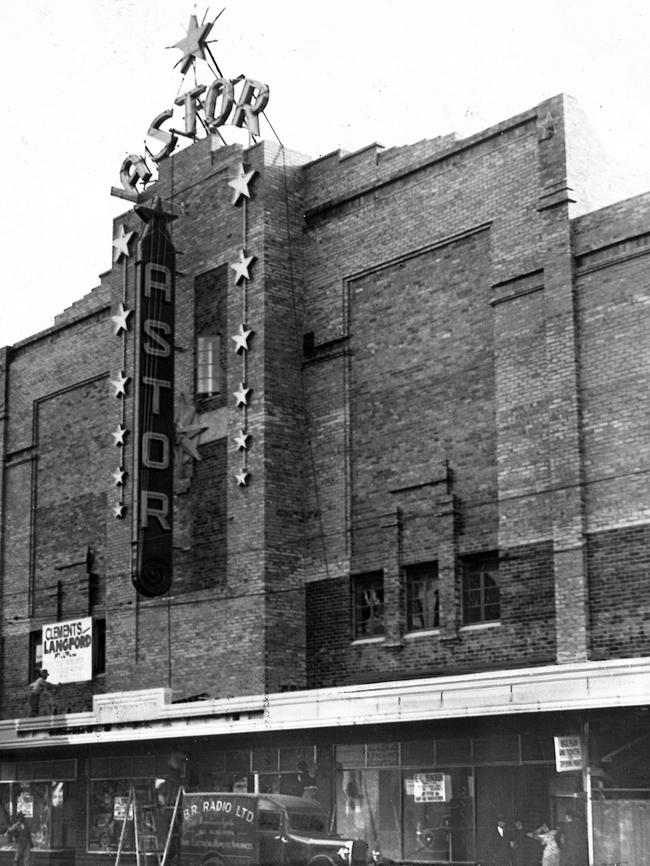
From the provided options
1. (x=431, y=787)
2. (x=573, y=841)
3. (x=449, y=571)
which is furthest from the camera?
(x=449, y=571)

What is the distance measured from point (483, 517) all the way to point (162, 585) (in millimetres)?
7516

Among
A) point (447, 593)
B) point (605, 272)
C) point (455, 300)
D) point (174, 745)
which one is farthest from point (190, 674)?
point (605, 272)

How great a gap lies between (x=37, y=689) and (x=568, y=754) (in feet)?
49.9

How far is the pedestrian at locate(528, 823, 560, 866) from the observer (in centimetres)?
2336

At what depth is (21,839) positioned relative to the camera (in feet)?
109

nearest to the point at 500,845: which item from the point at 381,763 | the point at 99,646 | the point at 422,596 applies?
the point at 381,763

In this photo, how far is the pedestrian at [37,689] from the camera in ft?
113

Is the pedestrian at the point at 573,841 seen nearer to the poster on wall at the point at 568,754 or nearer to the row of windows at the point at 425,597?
the poster on wall at the point at 568,754

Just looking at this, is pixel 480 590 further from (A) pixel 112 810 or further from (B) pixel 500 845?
(A) pixel 112 810

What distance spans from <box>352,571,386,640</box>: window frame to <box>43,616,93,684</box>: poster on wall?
7977 millimetres

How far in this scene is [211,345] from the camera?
31.2 metres

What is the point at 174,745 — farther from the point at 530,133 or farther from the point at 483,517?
the point at 530,133

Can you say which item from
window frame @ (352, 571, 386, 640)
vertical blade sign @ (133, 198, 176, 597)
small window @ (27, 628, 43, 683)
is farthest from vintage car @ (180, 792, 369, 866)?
small window @ (27, 628, 43, 683)

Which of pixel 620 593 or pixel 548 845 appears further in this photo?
pixel 620 593
